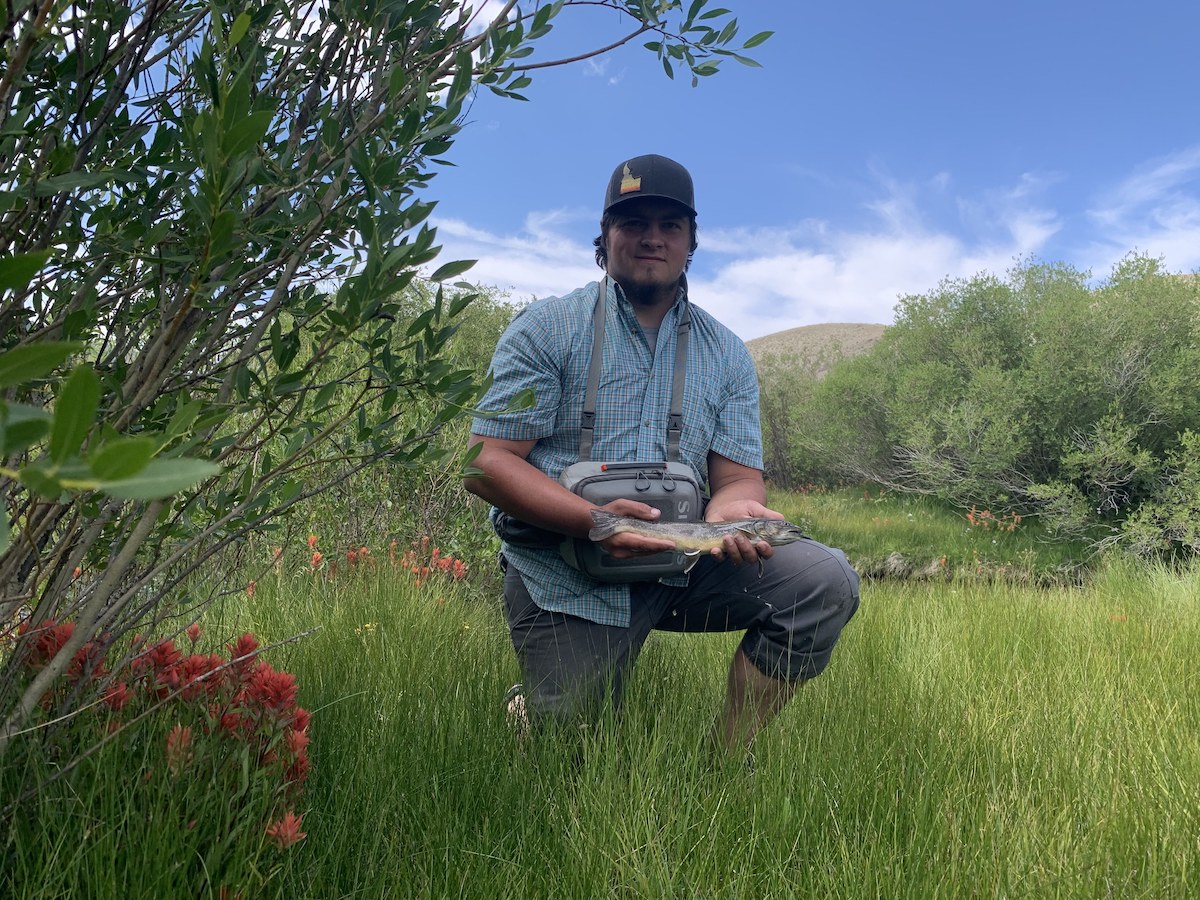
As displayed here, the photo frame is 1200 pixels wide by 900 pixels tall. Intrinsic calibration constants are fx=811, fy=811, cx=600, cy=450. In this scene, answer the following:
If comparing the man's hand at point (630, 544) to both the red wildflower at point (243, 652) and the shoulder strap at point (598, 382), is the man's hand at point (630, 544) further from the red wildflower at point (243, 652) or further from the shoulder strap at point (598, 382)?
the red wildflower at point (243, 652)

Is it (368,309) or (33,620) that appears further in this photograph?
(33,620)

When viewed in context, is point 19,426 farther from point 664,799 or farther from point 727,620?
point 727,620

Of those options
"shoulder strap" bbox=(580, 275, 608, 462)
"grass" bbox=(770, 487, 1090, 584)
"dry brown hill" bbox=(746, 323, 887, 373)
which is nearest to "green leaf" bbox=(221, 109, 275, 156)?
"shoulder strap" bbox=(580, 275, 608, 462)

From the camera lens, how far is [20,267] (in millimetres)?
625

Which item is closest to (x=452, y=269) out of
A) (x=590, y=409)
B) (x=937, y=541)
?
(x=590, y=409)

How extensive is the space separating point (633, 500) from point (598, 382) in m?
0.54

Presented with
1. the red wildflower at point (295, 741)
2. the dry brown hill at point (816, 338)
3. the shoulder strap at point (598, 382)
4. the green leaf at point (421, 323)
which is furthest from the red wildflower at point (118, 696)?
the dry brown hill at point (816, 338)

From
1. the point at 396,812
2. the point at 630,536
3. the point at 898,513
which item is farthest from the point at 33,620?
the point at 898,513

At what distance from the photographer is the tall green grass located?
195cm

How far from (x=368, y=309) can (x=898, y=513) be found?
16.1 metres

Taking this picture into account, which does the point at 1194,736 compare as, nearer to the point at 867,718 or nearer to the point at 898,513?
the point at 867,718

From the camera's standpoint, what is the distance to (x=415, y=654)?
3285mm

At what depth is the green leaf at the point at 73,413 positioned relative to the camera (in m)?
0.54

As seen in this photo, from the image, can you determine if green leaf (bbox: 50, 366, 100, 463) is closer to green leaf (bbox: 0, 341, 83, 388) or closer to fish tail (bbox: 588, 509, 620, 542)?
green leaf (bbox: 0, 341, 83, 388)
